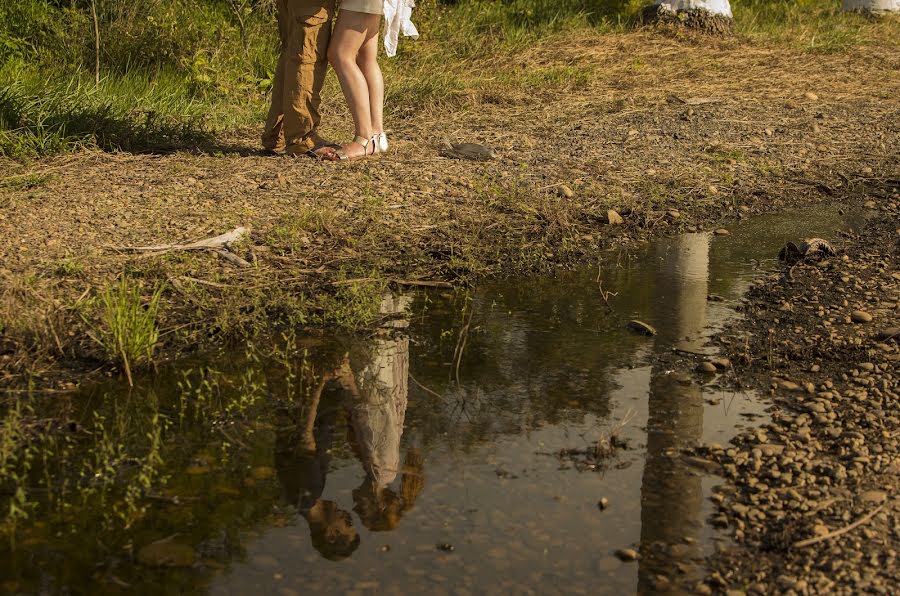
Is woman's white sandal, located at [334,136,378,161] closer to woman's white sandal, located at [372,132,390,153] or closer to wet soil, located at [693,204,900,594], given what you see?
woman's white sandal, located at [372,132,390,153]

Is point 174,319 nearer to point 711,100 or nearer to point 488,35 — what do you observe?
point 711,100

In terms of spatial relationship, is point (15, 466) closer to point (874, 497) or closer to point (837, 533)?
point (837, 533)

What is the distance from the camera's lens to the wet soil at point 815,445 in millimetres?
2875

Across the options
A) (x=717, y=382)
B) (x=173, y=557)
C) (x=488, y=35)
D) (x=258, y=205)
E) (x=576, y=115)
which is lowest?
(x=173, y=557)

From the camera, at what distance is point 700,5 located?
1123cm

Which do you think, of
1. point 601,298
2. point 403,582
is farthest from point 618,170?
point 403,582

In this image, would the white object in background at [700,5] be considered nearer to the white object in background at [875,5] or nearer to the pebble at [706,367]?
the white object in background at [875,5]

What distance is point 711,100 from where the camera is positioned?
897 centimetres

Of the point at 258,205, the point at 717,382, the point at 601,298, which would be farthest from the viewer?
the point at 258,205

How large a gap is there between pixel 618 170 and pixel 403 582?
447cm

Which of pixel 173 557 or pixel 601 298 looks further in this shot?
pixel 601 298

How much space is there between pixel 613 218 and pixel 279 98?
6.87 feet

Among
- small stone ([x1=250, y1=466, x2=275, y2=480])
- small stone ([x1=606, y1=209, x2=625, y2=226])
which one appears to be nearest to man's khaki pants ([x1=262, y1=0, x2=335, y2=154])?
small stone ([x1=606, y1=209, x2=625, y2=226])

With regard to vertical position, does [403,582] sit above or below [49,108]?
below
